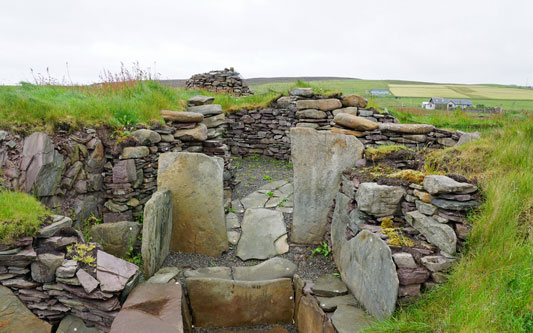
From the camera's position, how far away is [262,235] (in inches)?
209

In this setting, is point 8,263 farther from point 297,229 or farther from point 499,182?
point 499,182

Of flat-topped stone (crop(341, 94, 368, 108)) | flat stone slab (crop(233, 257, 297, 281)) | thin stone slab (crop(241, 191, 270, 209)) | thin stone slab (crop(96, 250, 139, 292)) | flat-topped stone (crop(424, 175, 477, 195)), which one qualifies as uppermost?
flat-topped stone (crop(341, 94, 368, 108))

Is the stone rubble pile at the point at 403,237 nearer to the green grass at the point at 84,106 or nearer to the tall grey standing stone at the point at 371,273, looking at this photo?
the tall grey standing stone at the point at 371,273

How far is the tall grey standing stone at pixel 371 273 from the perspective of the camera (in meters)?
2.86

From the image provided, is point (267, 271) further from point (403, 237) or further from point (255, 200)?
point (255, 200)

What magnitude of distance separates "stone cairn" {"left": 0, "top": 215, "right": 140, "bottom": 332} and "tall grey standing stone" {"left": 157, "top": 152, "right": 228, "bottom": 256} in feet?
4.40

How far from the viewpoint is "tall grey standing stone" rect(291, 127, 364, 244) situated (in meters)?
4.80

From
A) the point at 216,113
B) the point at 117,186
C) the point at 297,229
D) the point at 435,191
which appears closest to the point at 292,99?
the point at 216,113

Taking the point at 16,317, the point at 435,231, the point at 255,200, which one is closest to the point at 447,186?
the point at 435,231

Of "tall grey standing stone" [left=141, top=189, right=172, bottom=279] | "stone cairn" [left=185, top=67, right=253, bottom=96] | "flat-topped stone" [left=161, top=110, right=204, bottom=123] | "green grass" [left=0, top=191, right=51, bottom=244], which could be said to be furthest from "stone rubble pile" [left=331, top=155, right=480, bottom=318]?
"stone cairn" [left=185, top=67, right=253, bottom=96]

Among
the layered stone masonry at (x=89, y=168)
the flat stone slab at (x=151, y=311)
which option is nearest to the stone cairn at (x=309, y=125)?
the layered stone masonry at (x=89, y=168)

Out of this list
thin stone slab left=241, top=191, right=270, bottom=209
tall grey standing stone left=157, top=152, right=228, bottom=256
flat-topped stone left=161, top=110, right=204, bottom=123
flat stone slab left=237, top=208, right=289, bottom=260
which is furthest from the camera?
flat-topped stone left=161, top=110, right=204, bottom=123

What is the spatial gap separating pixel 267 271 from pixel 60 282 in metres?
2.54

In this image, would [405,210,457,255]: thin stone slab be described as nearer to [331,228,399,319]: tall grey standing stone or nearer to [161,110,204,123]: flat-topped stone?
[331,228,399,319]: tall grey standing stone
